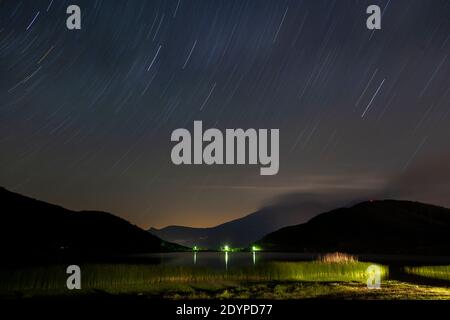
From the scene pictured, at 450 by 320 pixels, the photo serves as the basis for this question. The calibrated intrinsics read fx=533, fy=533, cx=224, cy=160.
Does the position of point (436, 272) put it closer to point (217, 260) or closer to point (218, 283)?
point (218, 283)

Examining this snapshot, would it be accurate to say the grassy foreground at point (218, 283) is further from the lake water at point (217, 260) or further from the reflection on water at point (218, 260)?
the lake water at point (217, 260)

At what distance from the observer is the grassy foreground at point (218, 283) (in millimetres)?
29391

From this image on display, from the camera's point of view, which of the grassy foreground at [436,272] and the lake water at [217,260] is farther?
the lake water at [217,260]

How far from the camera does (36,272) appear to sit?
3153 centimetres

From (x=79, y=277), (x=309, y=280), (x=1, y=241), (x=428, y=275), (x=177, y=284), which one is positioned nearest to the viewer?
(x=79, y=277)

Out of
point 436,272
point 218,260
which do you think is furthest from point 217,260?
point 436,272

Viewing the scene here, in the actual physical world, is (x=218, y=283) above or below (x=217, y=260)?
above

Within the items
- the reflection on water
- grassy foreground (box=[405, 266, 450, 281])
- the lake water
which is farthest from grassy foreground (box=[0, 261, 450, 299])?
the lake water

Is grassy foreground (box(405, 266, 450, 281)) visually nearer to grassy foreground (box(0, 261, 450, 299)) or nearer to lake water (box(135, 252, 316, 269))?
grassy foreground (box(0, 261, 450, 299))

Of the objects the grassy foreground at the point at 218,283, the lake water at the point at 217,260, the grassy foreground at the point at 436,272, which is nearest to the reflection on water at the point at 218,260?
the lake water at the point at 217,260

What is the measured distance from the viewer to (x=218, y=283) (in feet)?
116
